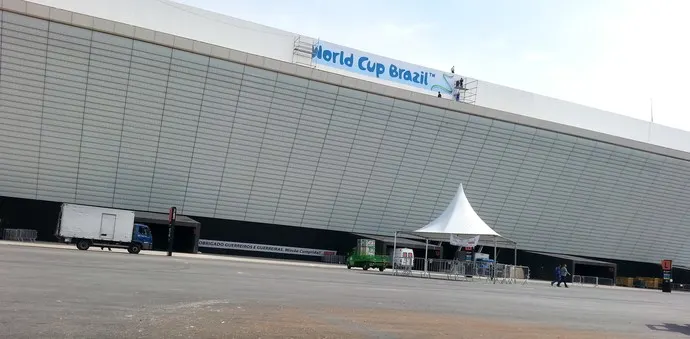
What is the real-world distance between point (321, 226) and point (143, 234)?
19.7 metres

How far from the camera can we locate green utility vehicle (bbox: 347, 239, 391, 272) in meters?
47.1

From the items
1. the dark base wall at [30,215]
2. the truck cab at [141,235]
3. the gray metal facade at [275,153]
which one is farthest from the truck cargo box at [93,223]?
the dark base wall at [30,215]

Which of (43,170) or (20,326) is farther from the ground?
(43,170)

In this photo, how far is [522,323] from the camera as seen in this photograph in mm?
13062

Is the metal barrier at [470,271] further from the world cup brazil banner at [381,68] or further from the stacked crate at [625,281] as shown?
the stacked crate at [625,281]

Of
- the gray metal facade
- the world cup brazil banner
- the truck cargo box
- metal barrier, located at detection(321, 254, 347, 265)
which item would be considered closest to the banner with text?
metal barrier, located at detection(321, 254, 347, 265)

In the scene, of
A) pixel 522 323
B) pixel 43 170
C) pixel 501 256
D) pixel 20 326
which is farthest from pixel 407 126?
pixel 20 326

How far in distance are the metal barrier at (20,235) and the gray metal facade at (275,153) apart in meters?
3.04

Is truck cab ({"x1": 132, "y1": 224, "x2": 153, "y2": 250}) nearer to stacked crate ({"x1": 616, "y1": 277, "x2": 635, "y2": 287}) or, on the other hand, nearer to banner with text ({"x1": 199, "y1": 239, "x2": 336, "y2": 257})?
banner with text ({"x1": 199, "y1": 239, "x2": 336, "y2": 257})

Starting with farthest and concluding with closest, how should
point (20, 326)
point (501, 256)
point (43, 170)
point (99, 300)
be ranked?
point (501, 256)
point (43, 170)
point (99, 300)
point (20, 326)

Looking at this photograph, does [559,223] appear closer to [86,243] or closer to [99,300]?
[86,243]

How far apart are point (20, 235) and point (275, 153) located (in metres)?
21.5

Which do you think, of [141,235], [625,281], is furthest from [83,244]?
[625,281]

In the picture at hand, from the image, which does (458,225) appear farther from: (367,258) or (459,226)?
(367,258)
